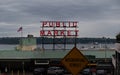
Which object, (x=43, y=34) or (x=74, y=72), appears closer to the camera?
(x=74, y=72)

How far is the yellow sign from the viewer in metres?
15.8

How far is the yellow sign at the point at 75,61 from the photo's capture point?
623 inches

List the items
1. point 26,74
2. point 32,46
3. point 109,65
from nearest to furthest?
point 26,74 < point 109,65 < point 32,46

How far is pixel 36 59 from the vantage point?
76500 mm

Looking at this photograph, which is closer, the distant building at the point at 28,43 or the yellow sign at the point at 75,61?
the yellow sign at the point at 75,61

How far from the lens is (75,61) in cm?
1598

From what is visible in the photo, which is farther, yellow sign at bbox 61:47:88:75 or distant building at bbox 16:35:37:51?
distant building at bbox 16:35:37:51

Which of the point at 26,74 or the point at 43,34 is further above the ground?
the point at 43,34

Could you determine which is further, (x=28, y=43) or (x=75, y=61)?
(x=28, y=43)

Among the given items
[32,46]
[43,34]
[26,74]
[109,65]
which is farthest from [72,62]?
[32,46]

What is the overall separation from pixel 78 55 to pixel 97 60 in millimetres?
62553

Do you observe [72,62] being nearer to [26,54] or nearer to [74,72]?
[74,72]

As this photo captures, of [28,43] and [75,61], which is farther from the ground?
[75,61]

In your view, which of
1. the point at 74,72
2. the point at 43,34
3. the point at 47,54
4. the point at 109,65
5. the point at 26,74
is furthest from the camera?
the point at 43,34
